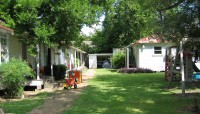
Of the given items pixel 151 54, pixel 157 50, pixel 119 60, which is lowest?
pixel 119 60

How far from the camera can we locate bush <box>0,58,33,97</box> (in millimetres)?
13547

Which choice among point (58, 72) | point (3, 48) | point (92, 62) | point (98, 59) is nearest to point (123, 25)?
point (98, 59)

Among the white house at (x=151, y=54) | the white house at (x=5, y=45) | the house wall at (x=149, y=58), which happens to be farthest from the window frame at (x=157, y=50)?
the white house at (x=5, y=45)

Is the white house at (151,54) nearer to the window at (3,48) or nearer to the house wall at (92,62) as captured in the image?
the house wall at (92,62)

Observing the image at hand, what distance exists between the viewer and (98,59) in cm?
5381

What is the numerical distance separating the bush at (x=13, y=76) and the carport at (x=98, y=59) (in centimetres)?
3556

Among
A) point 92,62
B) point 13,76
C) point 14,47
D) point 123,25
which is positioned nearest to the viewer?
point 13,76

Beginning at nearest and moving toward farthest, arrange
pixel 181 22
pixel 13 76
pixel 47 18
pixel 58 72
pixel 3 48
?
pixel 181 22, pixel 13 76, pixel 3 48, pixel 47 18, pixel 58 72

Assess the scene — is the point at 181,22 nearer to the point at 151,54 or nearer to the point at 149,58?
the point at 151,54

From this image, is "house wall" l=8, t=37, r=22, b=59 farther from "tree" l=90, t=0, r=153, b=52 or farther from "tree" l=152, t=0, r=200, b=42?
"tree" l=90, t=0, r=153, b=52

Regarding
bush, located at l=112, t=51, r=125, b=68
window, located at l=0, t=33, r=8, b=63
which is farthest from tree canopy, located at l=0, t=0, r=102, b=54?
bush, located at l=112, t=51, r=125, b=68

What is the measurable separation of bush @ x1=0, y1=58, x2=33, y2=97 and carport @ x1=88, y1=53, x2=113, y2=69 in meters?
35.6

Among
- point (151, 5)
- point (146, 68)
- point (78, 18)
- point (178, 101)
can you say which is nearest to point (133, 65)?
point (146, 68)

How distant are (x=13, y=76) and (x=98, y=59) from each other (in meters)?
40.4
